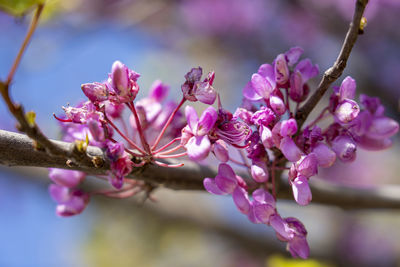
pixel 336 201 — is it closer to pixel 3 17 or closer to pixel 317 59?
pixel 317 59

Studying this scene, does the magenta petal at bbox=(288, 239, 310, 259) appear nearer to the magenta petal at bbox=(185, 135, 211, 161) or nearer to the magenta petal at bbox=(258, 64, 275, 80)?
the magenta petal at bbox=(185, 135, 211, 161)

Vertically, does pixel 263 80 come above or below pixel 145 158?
above

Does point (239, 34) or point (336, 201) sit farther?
point (239, 34)

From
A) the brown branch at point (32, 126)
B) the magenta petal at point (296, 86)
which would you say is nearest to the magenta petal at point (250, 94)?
the magenta petal at point (296, 86)

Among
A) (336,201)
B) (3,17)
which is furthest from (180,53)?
(336,201)

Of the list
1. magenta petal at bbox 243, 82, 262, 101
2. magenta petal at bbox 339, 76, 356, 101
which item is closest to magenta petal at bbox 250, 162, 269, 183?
magenta petal at bbox 243, 82, 262, 101

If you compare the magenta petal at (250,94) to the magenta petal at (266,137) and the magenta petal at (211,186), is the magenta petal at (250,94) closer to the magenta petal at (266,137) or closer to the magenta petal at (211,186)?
the magenta petal at (266,137)
